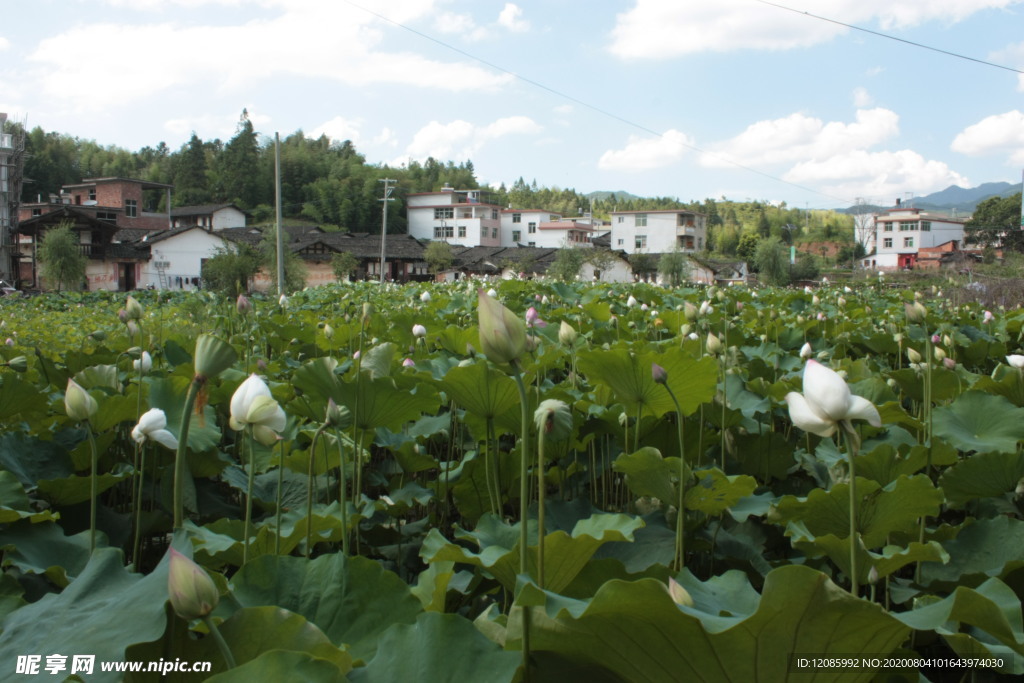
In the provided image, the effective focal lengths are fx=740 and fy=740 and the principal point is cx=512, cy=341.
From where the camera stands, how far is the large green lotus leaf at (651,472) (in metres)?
1.16

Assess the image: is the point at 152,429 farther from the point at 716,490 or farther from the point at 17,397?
the point at 716,490

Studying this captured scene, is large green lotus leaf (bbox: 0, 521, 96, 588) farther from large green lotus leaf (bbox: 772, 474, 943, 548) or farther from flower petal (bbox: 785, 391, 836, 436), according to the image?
large green lotus leaf (bbox: 772, 474, 943, 548)

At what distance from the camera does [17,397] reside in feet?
5.01

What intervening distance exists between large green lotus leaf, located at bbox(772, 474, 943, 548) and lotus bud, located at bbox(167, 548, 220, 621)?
890 millimetres

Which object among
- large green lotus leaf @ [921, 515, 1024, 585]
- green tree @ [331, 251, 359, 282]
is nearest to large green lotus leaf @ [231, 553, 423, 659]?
large green lotus leaf @ [921, 515, 1024, 585]

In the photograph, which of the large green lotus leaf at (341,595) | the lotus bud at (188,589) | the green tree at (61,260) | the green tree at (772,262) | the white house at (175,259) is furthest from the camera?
the green tree at (772,262)

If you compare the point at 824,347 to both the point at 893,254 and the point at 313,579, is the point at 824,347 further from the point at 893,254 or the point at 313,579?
the point at 893,254

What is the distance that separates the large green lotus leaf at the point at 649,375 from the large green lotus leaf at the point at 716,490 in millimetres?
258

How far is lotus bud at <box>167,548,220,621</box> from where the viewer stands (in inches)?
22.1

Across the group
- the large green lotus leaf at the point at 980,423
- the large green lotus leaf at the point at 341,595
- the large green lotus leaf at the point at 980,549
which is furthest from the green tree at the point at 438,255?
the large green lotus leaf at the point at 341,595

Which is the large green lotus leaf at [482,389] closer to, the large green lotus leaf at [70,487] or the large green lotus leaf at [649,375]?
the large green lotus leaf at [649,375]

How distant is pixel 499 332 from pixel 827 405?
14.0 inches

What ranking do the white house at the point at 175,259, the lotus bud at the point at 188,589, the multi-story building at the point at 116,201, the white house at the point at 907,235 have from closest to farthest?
the lotus bud at the point at 188,589, the white house at the point at 175,259, the multi-story building at the point at 116,201, the white house at the point at 907,235

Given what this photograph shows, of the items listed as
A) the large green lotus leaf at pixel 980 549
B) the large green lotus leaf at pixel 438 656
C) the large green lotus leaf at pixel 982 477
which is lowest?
the large green lotus leaf at pixel 980 549
